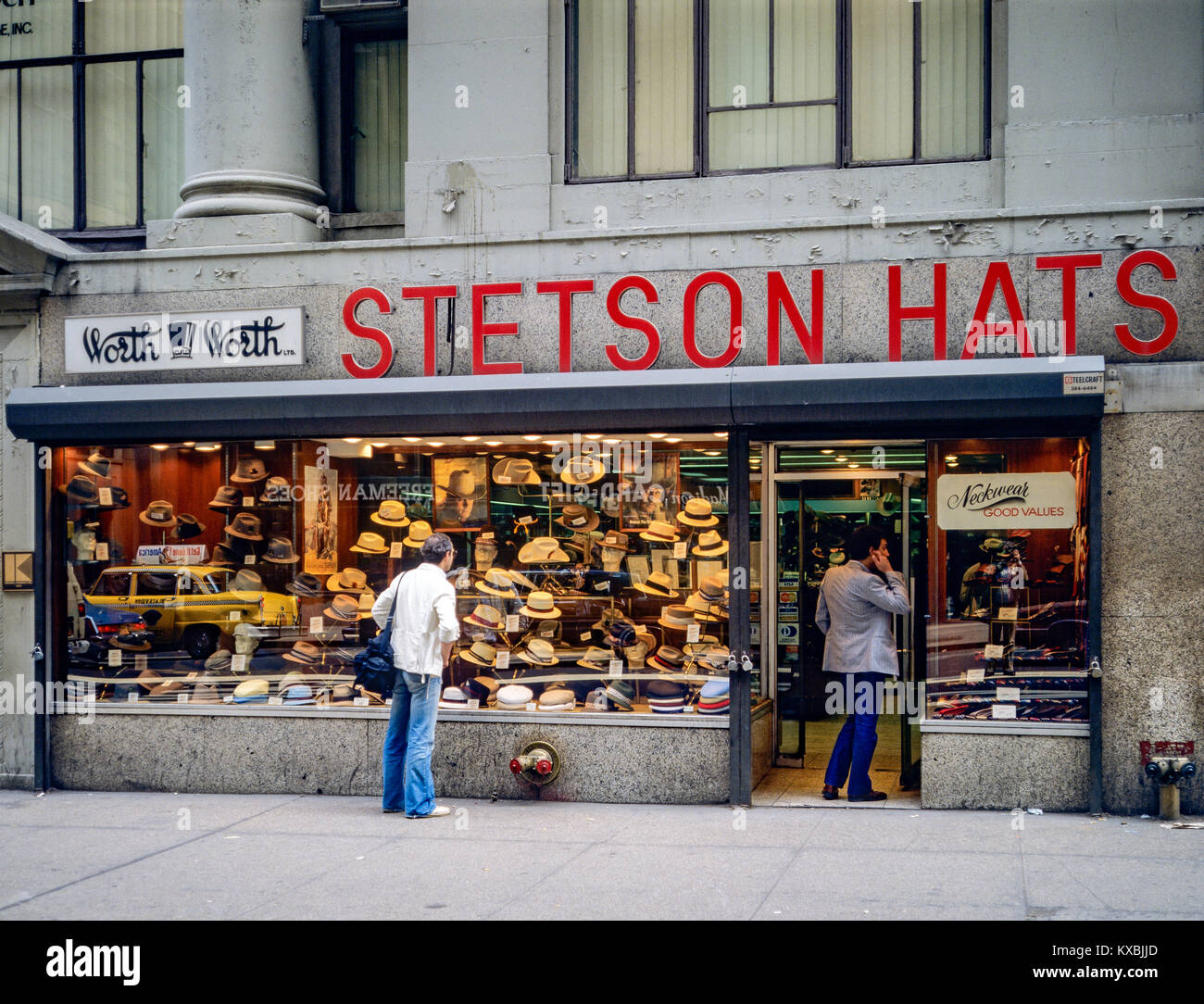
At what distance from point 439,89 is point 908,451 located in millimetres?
4703

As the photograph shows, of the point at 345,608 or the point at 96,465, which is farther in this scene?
the point at 96,465

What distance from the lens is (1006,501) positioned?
8461 millimetres

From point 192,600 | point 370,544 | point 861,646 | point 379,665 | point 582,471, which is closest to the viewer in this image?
point 379,665

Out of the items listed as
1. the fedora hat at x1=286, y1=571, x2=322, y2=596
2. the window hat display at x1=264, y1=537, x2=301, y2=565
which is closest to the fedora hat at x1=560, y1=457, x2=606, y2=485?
the fedora hat at x1=286, y1=571, x2=322, y2=596

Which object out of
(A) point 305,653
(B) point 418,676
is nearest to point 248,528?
(A) point 305,653

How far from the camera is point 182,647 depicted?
9.84 meters

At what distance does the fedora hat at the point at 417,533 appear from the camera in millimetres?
9539

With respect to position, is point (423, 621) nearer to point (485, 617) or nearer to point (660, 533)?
point (485, 617)

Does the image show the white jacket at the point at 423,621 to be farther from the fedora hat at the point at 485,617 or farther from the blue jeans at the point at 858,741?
the blue jeans at the point at 858,741

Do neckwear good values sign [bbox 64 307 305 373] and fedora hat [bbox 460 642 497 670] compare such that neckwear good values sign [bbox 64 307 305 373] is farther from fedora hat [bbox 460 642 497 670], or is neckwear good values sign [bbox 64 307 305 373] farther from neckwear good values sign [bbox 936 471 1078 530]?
neckwear good values sign [bbox 936 471 1078 530]

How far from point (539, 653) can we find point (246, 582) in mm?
2477

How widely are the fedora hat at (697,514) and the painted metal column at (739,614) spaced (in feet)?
0.66

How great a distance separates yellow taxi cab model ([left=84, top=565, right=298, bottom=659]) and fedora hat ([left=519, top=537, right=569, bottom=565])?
1.92 metres

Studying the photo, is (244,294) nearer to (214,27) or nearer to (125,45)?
(214,27)
